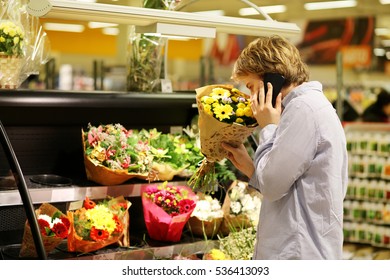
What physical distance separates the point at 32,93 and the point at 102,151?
0.46m

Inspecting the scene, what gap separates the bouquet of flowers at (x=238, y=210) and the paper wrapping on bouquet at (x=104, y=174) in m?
0.66

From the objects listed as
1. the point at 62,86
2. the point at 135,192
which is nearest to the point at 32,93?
the point at 135,192

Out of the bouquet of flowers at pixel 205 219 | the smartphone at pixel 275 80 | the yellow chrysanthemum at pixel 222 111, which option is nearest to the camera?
the smartphone at pixel 275 80

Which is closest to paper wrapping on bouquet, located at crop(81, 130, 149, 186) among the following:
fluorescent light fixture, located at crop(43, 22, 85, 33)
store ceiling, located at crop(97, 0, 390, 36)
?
store ceiling, located at crop(97, 0, 390, 36)

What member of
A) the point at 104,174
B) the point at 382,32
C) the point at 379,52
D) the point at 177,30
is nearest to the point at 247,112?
the point at 177,30

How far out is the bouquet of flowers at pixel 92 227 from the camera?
Answer: 9.56ft

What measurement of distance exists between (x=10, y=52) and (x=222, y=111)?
1.12 m

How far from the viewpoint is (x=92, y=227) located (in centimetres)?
292

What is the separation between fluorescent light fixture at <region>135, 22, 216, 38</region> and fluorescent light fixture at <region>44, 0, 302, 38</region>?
2 centimetres

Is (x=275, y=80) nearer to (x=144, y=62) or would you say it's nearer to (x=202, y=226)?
(x=202, y=226)

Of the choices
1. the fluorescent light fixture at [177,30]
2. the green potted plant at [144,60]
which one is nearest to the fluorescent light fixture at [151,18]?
the fluorescent light fixture at [177,30]

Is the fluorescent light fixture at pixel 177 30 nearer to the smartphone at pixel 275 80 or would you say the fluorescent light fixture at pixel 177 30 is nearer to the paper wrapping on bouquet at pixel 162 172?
the paper wrapping on bouquet at pixel 162 172

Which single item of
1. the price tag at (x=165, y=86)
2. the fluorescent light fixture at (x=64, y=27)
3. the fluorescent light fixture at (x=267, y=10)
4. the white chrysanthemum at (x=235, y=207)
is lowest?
the white chrysanthemum at (x=235, y=207)

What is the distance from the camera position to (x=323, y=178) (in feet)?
7.80
